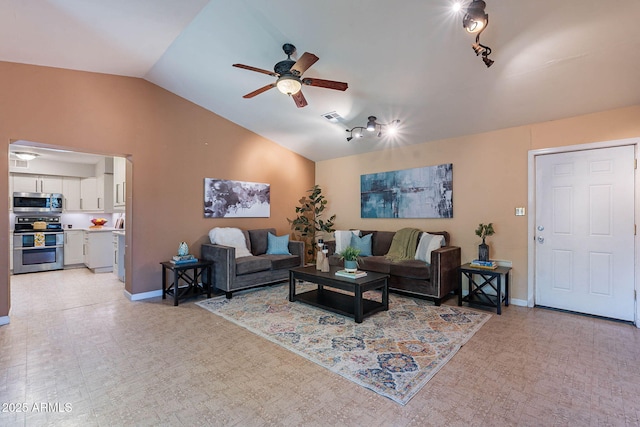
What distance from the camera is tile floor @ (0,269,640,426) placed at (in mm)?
1799

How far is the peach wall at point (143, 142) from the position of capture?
330cm

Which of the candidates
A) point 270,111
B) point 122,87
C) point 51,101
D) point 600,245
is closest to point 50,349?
point 51,101

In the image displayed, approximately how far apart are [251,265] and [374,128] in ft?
8.69

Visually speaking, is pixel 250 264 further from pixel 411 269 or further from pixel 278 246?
pixel 411 269

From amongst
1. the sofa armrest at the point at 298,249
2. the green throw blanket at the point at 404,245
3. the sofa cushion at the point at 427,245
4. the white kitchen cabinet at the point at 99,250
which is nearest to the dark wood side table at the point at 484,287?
the sofa cushion at the point at 427,245

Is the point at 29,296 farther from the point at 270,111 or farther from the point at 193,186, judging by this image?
the point at 270,111

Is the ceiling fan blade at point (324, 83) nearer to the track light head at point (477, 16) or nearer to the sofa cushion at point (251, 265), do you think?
the track light head at point (477, 16)

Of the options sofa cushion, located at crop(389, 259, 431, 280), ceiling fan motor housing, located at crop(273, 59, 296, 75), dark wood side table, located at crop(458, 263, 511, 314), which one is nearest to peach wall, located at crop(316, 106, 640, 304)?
dark wood side table, located at crop(458, 263, 511, 314)

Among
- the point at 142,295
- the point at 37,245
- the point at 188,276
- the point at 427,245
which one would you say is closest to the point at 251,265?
the point at 188,276

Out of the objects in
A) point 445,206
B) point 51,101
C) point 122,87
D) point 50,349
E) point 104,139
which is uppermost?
point 122,87

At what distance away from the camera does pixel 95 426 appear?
1710 mm

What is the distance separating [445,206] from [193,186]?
3948 millimetres

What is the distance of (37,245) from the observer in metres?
6.09

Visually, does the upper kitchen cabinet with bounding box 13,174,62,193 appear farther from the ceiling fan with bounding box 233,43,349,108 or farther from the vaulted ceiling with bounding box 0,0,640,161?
the ceiling fan with bounding box 233,43,349,108
